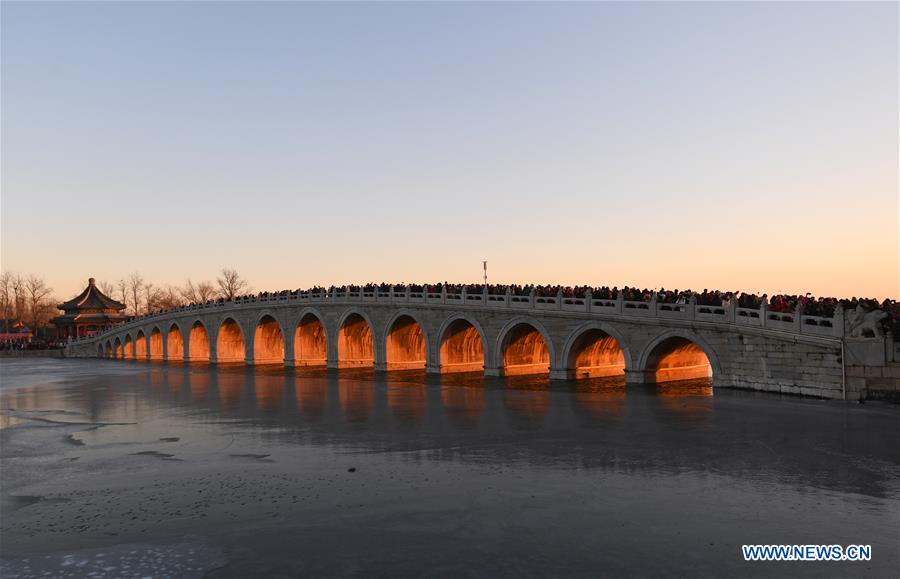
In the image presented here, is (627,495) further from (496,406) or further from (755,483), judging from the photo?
(496,406)

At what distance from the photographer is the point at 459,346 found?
39.0 m

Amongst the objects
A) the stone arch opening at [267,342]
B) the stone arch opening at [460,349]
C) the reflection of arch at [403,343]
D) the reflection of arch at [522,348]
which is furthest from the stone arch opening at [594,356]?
the stone arch opening at [267,342]


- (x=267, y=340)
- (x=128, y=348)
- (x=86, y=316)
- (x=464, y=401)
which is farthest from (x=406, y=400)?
(x=86, y=316)

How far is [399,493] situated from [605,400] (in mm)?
14537

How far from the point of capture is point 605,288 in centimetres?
3186

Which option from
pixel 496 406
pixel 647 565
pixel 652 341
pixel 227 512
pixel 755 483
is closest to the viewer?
pixel 647 565

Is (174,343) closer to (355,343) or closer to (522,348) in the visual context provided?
(355,343)

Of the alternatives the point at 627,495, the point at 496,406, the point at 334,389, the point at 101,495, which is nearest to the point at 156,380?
the point at 334,389

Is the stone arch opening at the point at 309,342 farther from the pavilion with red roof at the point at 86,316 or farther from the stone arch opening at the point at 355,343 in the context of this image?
the pavilion with red roof at the point at 86,316

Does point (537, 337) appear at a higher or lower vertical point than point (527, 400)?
higher

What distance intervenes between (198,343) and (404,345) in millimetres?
30094

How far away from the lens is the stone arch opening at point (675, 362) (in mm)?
28719

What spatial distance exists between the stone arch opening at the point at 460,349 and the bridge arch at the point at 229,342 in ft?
81.9

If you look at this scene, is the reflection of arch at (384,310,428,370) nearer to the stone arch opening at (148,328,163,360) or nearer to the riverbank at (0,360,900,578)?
the riverbank at (0,360,900,578)
